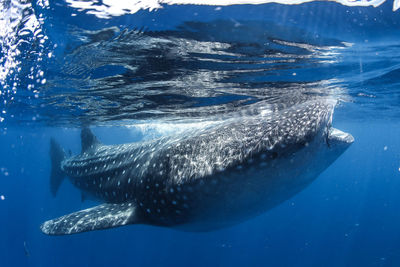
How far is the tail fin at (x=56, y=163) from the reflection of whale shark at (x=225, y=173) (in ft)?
26.6

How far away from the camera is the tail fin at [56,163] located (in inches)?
516

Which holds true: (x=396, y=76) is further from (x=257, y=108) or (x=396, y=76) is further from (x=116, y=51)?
(x=116, y=51)

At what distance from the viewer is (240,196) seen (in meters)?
4.27

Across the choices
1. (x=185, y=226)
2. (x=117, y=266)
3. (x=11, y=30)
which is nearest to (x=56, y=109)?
(x=11, y=30)

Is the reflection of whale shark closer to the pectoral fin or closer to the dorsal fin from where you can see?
the pectoral fin

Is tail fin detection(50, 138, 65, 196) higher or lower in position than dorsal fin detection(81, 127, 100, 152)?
lower

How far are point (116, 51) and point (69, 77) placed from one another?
11.9ft

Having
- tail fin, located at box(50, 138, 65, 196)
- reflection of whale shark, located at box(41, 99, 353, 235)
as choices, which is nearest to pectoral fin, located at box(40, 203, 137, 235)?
reflection of whale shark, located at box(41, 99, 353, 235)

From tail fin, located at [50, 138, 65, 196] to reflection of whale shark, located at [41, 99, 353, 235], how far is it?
26.6ft

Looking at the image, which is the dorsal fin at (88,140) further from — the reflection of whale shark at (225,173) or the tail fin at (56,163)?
the reflection of whale shark at (225,173)

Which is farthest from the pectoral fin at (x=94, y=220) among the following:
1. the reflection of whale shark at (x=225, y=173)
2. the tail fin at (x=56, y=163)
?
the tail fin at (x=56, y=163)

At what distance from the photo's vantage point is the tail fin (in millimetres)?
13116

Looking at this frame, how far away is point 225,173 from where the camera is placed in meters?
4.17

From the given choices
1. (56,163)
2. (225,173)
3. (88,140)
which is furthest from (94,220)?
(56,163)
